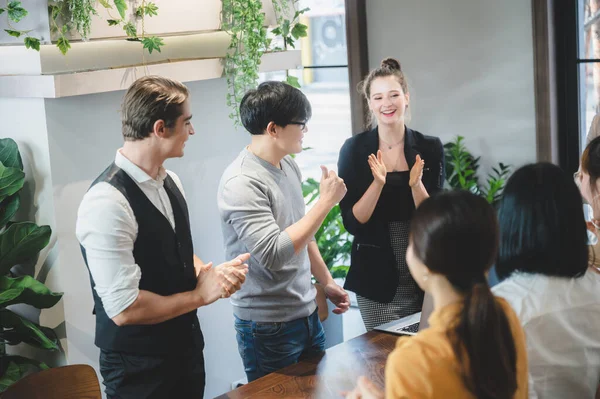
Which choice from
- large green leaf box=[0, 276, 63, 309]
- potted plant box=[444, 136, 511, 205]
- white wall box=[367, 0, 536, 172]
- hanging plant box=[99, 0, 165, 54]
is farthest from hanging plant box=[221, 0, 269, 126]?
potted plant box=[444, 136, 511, 205]

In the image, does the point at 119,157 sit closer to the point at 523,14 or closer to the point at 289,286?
the point at 289,286

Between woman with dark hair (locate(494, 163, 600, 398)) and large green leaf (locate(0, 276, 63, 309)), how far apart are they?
66.9 inches

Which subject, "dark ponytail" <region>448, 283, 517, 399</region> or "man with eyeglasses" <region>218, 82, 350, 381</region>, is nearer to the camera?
"dark ponytail" <region>448, 283, 517, 399</region>

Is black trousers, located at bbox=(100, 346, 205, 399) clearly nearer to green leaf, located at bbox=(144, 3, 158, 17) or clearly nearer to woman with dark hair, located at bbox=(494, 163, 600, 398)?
woman with dark hair, located at bbox=(494, 163, 600, 398)

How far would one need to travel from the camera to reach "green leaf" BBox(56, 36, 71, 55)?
2.65m

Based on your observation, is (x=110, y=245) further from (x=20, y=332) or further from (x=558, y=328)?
(x=558, y=328)

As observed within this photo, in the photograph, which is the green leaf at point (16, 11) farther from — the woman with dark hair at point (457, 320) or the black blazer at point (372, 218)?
the woman with dark hair at point (457, 320)

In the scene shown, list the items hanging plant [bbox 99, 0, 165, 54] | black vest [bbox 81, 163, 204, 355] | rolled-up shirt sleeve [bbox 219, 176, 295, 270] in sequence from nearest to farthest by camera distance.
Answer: black vest [bbox 81, 163, 204, 355] → rolled-up shirt sleeve [bbox 219, 176, 295, 270] → hanging plant [bbox 99, 0, 165, 54]

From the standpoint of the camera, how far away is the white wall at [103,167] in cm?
287

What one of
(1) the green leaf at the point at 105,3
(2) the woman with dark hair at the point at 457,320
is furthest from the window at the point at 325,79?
(2) the woman with dark hair at the point at 457,320

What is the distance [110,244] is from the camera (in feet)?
7.00

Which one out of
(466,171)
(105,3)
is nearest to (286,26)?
(105,3)

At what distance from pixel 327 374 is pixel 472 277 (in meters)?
1.00

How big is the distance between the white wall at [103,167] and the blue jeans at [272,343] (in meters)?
0.72
